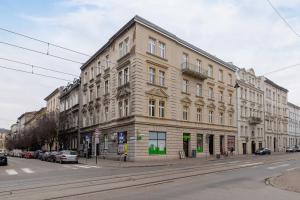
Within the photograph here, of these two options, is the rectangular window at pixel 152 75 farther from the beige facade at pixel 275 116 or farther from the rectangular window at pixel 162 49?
the beige facade at pixel 275 116

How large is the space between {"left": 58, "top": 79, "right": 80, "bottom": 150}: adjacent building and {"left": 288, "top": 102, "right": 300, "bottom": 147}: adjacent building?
170 ft

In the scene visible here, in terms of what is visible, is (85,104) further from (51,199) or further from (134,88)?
(51,199)

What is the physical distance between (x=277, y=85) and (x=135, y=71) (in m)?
48.8

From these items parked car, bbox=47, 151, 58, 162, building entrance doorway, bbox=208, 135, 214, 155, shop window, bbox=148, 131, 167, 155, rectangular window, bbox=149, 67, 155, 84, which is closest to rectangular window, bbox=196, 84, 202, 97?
building entrance doorway, bbox=208, 135, 214, 155

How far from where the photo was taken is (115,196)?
11.7m

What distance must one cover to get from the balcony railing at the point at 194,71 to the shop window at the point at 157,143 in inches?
336

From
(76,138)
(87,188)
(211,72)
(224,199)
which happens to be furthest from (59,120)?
(224,199)

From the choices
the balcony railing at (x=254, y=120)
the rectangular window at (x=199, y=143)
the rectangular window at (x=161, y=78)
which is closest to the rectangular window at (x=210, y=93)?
the rectangular window at (x=199, y=143)

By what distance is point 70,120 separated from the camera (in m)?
59.7

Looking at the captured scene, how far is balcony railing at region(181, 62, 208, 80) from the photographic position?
42066 mm

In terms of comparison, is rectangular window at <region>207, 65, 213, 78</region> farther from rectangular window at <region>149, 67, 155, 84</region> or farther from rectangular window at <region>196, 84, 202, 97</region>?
rectangular window at <region>149, 67, 155, 84</region>

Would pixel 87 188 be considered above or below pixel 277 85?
below

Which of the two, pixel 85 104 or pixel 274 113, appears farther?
pixel 274 113

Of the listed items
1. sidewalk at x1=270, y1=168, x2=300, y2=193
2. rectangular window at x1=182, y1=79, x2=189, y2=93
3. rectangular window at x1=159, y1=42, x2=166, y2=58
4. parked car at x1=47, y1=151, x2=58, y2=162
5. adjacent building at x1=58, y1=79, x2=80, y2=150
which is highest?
rectangular window at x1=159, y1=42, x2=166, y2=58
